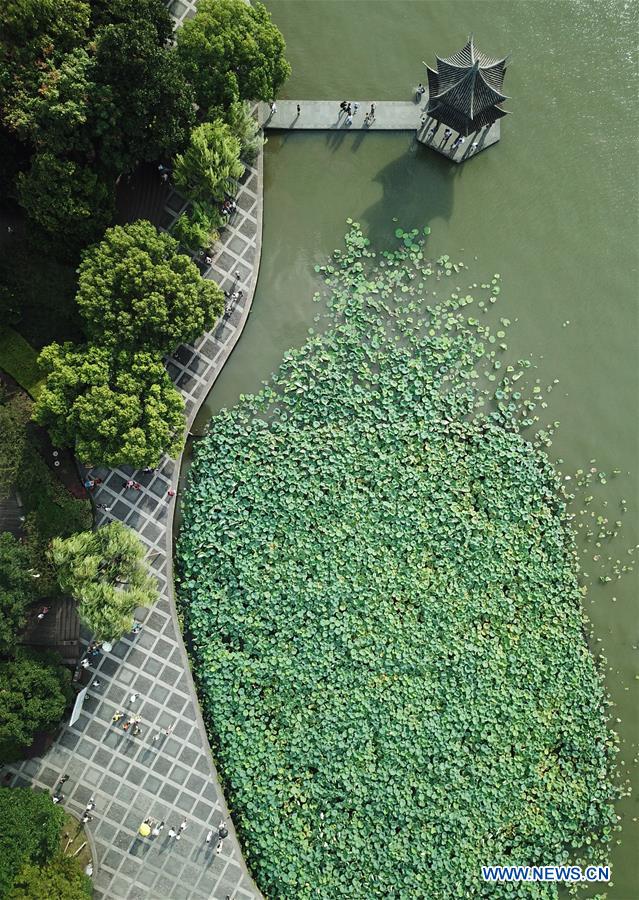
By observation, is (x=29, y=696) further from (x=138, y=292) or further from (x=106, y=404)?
(x=138, y=292)

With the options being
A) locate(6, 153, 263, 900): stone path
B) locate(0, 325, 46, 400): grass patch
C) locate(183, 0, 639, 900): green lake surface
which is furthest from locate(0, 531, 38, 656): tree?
locate(183, 0, 639, 900): green lake surface

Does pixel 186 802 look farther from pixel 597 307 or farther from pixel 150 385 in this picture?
pixel 597 307

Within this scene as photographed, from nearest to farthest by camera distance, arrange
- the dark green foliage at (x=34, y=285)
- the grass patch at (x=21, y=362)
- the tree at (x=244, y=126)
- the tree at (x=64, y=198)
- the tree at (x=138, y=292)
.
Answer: the tree at (x=64, y=198), the tree at (x=138, y=292), the dark green foliage at (x=34, y=285), the tree at (x=244, y=126), the grass patch at (x=21, y=362)

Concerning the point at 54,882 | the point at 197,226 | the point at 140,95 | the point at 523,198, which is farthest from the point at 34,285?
the point at 54,882

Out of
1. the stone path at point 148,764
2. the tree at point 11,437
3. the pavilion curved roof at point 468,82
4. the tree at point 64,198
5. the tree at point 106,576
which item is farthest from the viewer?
the stone path at point 148,764

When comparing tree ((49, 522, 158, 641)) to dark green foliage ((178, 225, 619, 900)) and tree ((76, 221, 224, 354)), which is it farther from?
Result: tree ((76, 221, 224, 354))

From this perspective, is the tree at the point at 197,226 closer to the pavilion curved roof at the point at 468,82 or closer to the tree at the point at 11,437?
the tree at the point at 11,437

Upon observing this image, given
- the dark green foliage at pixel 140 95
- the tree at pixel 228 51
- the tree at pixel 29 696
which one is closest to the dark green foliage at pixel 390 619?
the tree at pixel 29 696
